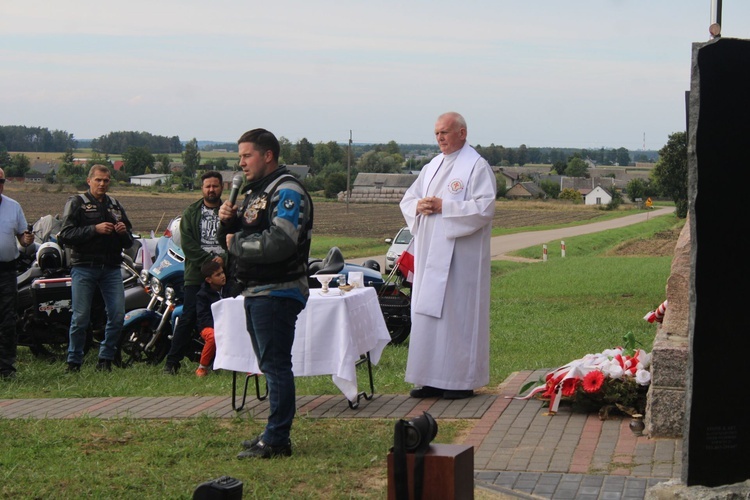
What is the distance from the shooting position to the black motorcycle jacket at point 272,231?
6.07 meters

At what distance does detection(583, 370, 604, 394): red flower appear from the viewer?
7.18 metres

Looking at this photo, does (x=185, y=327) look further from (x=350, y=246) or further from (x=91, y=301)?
(x=350, y=246)

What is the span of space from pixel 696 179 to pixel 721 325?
678mm

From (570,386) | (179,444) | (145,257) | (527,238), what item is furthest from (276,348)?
(527,238)

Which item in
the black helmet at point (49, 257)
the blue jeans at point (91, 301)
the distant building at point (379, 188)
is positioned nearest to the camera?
the blue jeans at point (91, 301)

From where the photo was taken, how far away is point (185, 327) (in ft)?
33.3

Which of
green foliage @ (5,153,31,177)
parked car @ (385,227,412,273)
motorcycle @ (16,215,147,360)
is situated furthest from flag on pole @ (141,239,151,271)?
green foliage @ (5,153,31,177)

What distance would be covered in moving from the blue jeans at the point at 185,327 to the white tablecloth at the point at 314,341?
2.40m

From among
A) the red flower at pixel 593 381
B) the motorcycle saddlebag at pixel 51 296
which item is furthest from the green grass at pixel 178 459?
the motorcycle saddlebag at pixel 51 296

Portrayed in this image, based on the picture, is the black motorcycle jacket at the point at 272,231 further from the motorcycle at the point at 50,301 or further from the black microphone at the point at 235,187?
the motorcycle at the point at 50,301

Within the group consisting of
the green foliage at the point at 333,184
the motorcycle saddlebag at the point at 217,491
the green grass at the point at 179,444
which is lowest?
the green foliage at the point at 333,184

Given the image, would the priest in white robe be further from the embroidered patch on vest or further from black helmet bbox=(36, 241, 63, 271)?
black helmet bbox=(36, 241, 63, 271)

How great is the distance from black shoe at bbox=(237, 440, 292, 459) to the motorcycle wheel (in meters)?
4.91

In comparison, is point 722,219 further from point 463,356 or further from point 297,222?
point 463,356
